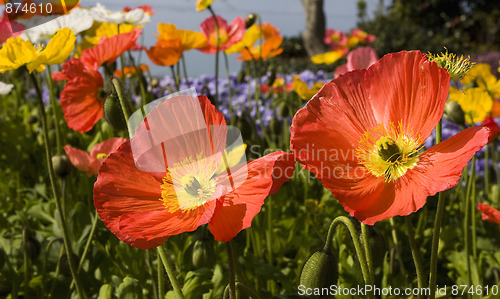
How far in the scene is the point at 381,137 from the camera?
0.65 metres

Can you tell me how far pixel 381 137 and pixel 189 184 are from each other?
254 mm

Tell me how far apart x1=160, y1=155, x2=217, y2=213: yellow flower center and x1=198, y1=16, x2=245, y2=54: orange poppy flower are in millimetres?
1092

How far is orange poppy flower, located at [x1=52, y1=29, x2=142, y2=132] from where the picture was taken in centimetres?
103

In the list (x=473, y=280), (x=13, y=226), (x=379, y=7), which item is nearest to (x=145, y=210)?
(x=473, y=280)

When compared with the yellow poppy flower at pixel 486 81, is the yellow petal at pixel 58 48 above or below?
above

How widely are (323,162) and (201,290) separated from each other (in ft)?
1.24

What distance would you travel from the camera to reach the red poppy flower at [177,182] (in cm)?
55

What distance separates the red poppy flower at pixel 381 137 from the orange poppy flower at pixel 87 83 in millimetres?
562

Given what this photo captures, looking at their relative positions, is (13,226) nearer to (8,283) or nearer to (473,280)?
(8,283)

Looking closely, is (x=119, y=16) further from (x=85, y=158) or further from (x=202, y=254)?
(x=202, y=254)

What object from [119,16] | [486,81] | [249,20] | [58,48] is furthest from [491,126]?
[58,48]

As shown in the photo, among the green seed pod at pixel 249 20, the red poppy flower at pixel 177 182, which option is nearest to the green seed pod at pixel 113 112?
the red poppy flower at pixel 177 182

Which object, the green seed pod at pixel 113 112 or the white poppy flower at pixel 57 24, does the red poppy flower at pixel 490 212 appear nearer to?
the green seed pod at pixel 113 112

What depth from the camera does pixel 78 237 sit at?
132 cm
